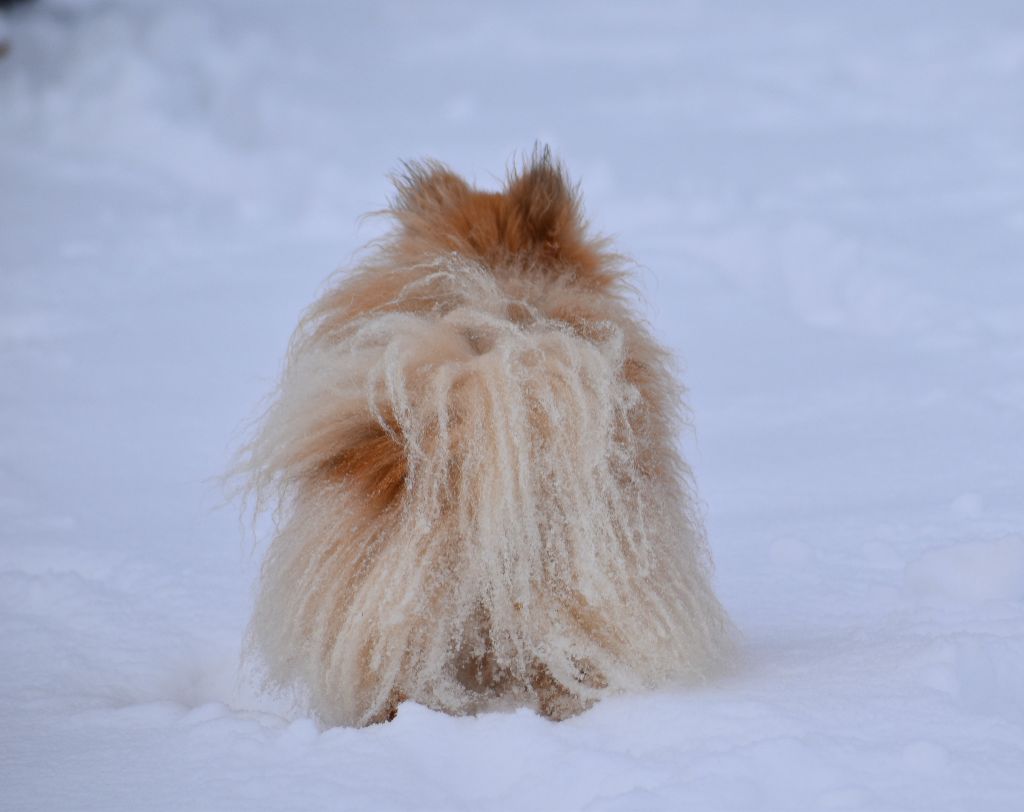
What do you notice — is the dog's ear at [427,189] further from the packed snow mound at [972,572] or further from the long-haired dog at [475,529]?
the packed snow mound at [972,572]

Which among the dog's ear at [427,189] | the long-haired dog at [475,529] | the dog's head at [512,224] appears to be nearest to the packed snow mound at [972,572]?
the long-haired dog at [475,529]

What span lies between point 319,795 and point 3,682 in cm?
96

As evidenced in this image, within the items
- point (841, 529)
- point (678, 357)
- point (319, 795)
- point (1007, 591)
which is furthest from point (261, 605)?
point (841, 529)

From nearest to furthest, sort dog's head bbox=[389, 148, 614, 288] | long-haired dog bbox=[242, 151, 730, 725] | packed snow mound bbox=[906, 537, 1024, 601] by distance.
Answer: long-haired dog bbox=[242, 151, 730, 725] < dog's head bbox=[389, 148, 614, 288] < packed snow mound bbox=[906, 537, 1024, 601]

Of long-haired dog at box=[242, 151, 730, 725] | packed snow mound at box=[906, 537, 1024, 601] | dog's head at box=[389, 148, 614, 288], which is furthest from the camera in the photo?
packed snow mound at box=[906, 537, 1024, 601]

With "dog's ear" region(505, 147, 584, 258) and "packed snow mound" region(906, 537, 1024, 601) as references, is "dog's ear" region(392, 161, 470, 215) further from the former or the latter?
"packed snow mound" region(906, 537, 1024, 601)

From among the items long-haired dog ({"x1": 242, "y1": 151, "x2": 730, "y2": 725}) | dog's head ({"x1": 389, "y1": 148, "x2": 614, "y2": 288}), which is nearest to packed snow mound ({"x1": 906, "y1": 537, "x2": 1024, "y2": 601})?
long-haired dog ({"x1": 242, "y1": 151, "x2": 730, "y2": 725})

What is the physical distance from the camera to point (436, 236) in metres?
2.06

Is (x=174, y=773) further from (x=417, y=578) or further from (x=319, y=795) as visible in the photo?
(x=417, y=578)

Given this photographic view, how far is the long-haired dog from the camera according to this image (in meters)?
1.62

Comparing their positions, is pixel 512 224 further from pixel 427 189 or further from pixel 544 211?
pixel 427 189

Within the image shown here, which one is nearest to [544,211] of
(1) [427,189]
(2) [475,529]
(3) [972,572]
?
(1) [427,189]

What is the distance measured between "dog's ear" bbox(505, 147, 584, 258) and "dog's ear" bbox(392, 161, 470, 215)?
103mm

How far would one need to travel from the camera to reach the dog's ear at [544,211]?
2076mm
